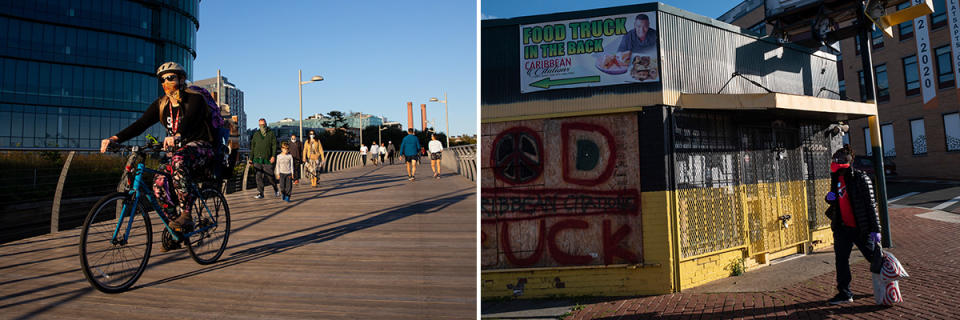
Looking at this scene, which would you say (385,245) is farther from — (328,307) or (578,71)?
(578,71)

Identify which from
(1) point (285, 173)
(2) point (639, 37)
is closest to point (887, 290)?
(2) point (639, 37)

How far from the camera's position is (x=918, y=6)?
1080cm

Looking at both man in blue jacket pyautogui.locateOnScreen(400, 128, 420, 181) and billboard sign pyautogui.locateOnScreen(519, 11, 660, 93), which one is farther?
man in blue jacket pyautogui.locateOnScreen(400, 128, 420, 181)

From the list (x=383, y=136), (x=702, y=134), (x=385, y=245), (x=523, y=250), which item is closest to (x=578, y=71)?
(x=702, y=134)

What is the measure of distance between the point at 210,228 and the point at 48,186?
480 centimetres

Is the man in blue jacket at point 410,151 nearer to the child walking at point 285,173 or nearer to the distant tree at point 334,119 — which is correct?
the child walking at point 285,173

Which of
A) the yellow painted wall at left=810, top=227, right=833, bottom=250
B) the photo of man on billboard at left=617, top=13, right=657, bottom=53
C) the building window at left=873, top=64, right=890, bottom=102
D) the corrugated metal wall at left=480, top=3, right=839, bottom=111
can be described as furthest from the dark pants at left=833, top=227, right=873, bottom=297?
the building window at left=873, top=64, right=890, bottom=102

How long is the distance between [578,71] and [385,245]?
4764mm

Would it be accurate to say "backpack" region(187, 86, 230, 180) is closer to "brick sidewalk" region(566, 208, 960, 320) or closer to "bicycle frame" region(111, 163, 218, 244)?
"bicycle frame" region(111, 163, 218, 244)

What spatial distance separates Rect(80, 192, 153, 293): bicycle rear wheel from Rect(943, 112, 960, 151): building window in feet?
104

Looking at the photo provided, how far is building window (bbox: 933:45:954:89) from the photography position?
23.7m

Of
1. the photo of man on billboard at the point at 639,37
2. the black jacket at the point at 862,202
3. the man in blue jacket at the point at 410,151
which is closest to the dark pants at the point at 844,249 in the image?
the black jacket at the point at 862,202

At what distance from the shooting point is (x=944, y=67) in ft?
78.9

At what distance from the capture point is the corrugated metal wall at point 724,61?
27.7 ft
